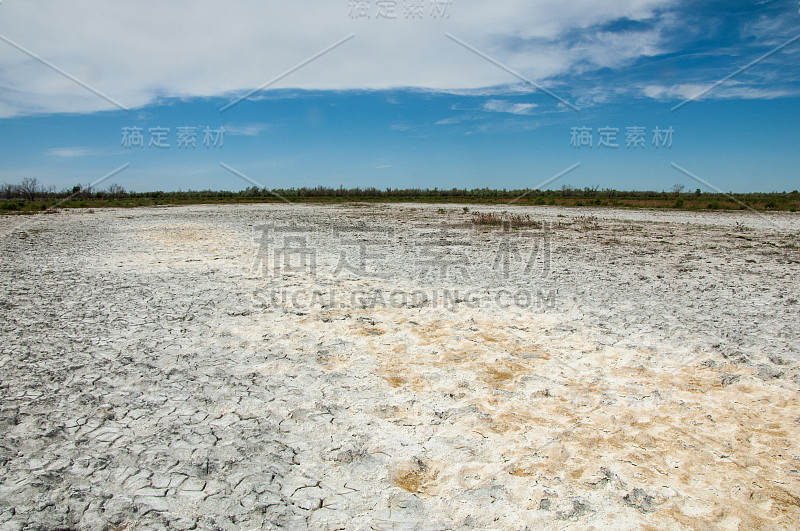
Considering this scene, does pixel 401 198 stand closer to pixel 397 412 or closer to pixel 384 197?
pixel 384 197

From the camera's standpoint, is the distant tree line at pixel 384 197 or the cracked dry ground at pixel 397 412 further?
the distant tree line at pixel 384 197

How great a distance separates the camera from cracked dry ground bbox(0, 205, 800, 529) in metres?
2.22

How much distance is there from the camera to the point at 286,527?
6.83 feet

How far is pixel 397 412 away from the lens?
125 inches

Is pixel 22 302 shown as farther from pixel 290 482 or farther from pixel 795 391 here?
pixel 795 391

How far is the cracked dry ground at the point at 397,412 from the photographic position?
7.29 feet

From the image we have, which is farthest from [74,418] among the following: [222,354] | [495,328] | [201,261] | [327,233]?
[327,233]

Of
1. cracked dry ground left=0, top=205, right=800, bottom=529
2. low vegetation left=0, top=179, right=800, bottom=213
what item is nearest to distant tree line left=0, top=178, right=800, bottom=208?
low vegetation left=0, top=179, right=800, bottom=213

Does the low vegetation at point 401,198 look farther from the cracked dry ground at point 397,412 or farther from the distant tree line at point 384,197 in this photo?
the cracked dry ground at point 397,412

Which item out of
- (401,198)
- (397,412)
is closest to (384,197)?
(401,198)

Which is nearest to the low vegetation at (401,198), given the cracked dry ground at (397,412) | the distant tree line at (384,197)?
the distant tree line at (384,197)

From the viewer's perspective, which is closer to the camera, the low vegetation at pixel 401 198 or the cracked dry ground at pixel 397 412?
the cracked dry ground at pixel 397 412

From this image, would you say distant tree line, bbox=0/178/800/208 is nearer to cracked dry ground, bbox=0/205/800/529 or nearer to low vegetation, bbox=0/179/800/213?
low vegetation, bbox=0/179/800/213

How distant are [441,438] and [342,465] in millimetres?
634
